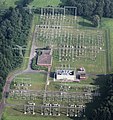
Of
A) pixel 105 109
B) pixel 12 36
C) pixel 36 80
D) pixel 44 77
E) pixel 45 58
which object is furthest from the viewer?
pixel 12 36

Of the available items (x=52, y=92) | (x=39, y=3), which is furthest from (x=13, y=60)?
(x=39, y=3)

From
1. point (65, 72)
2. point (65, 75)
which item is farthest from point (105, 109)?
point (65, 72)

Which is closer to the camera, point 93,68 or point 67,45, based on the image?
point 93,68

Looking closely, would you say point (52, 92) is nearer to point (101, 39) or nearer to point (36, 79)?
point (36, 79)

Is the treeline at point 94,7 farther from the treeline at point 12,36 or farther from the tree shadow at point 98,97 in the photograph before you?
the tree shadow at point 98,97

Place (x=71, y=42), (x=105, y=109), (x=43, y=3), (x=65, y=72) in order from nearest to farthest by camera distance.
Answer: (x=105, y=109), (x=65, y=72), (x=71, y=42), (x=43, y=3)

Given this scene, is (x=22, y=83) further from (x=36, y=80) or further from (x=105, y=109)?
(x=105, y=109)

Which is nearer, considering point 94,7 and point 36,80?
point 36,80
